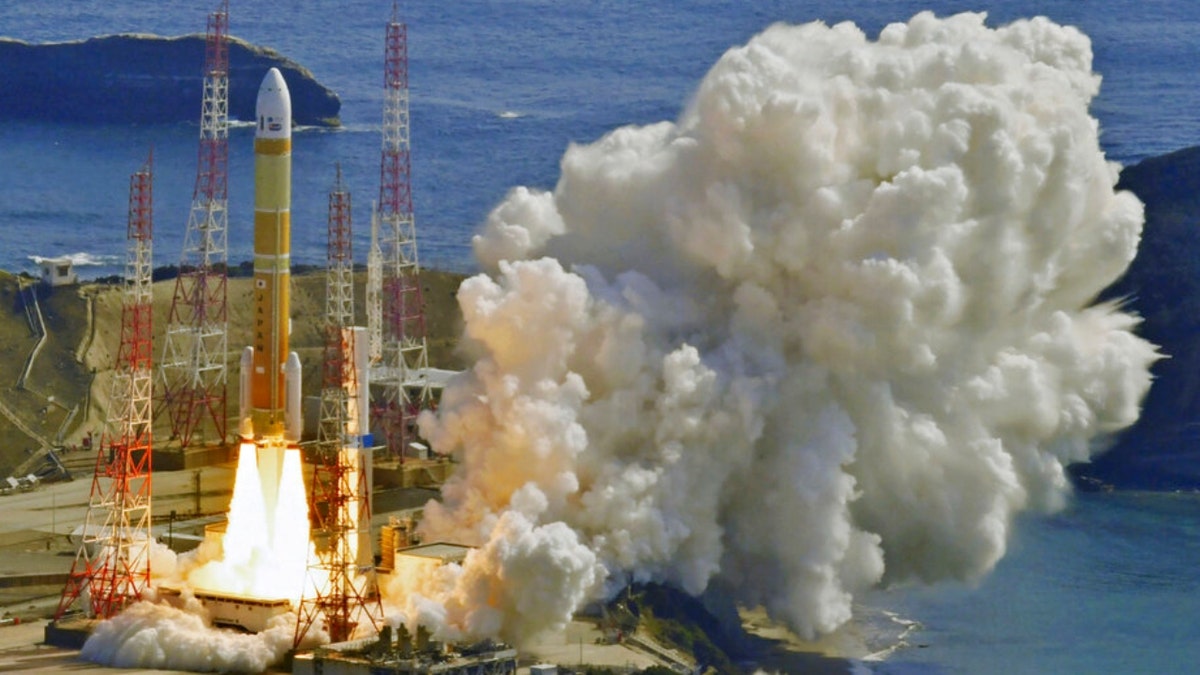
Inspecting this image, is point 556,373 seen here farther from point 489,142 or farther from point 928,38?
point 489,142

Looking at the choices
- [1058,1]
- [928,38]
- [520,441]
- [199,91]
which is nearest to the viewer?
[520,441]

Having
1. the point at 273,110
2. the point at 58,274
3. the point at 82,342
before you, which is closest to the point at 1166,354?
the point at 82,342

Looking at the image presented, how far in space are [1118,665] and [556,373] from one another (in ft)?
60.2

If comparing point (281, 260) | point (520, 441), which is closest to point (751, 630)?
point (520, 441)

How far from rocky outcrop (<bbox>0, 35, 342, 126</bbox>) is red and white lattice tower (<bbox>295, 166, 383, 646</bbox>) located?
84.4 m

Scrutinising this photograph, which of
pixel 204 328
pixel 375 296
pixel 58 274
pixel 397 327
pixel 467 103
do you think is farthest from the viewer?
pixel 467 103

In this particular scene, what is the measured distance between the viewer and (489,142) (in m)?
158

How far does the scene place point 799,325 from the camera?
8188cm

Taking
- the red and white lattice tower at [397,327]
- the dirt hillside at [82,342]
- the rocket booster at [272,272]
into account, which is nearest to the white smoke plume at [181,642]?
the rocket booster at [272,272]

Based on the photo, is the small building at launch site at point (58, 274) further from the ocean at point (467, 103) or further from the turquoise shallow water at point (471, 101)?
the turquoise shallow water at point (471, 101)

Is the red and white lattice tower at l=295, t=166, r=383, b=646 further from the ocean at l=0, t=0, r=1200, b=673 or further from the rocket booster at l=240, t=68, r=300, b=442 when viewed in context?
the ocean at l=0, t=0, r=1200, b=673

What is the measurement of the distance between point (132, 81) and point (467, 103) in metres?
17.5

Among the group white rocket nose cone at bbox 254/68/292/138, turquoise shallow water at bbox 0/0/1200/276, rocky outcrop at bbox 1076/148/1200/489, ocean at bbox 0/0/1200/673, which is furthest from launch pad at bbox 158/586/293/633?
turquoise shallow water at bbox 0/0/1200/276

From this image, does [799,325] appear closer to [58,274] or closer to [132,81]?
[58,274]
